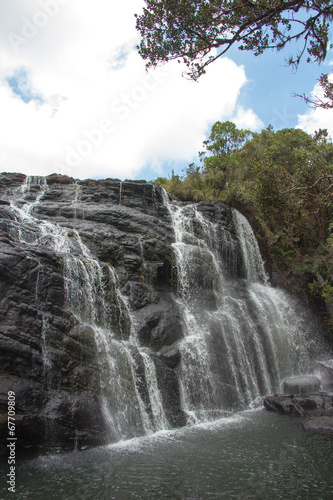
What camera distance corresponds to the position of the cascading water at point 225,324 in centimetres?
1309

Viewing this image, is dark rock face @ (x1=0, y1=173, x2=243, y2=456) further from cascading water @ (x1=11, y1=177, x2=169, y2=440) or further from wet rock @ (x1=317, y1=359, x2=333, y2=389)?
wet rock @ (x1=317, y1=359, x2=333, y2=389)

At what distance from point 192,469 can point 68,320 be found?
5.86 meters

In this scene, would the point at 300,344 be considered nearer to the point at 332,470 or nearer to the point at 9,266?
the point at 332,470

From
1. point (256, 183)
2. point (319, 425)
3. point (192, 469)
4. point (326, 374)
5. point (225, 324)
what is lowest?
point (192, 469)

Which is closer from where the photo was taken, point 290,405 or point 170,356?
point 290,405

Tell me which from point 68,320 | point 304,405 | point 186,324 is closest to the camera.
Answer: point 68,320

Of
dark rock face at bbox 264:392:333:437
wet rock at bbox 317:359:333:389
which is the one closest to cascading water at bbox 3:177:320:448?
wet rock at bbox 317:359:333:389

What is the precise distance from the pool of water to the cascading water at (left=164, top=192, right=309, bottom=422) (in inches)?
102

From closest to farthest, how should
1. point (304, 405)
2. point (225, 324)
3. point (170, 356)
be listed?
point (304, 405) → point (170, 356) → point (225, 324)

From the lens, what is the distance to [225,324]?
1552cm

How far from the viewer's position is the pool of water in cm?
672

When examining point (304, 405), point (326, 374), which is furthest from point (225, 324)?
point (326, 374)

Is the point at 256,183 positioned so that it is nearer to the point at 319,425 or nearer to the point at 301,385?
the point at 301,385

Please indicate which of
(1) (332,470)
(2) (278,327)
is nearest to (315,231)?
(2) (278,327)
